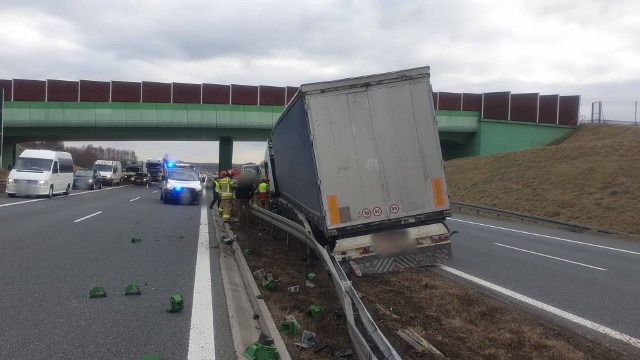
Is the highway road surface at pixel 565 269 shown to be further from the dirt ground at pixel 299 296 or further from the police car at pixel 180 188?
the police car at pixel 180 188

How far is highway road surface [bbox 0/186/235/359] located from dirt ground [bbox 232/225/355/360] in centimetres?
71

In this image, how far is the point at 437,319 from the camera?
653 centimetres

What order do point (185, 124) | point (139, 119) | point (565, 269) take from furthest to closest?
point (185, 124) → point (139, 119) → point (565, 269)

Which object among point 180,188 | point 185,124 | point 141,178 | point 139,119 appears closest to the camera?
point 180,188

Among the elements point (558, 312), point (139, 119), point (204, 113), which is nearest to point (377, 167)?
point (558, 312)

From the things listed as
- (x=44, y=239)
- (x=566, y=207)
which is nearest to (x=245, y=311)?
(x=44, y=239)

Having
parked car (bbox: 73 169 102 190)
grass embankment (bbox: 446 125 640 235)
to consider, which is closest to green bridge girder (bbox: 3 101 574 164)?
parked car (bbox: 73 169 102 190)

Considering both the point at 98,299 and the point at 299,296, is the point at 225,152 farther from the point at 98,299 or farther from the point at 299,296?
the point at 98,299

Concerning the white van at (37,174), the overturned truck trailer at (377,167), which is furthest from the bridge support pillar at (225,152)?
the overturned truck trailer at (377,167)

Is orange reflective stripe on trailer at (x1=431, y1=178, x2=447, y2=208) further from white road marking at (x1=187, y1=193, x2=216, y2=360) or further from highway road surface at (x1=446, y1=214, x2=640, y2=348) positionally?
white road marking at (x1=187, y1=193, x2=216, y2=360)

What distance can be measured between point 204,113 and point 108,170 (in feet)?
41.5

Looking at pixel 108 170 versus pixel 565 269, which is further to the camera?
pixel 108 170

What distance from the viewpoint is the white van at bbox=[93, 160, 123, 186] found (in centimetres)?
4656

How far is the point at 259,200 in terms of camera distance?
17.8 meters
